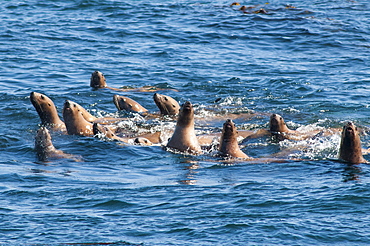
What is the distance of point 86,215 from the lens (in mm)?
7543

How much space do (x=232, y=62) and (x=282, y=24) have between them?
6.11m

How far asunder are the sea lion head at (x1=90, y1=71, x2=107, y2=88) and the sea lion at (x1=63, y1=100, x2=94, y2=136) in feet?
15.7

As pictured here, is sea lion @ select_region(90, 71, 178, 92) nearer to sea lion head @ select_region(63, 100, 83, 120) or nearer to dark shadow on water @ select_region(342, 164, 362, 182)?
sea lion head @ select_region(63, 100, 83, 120)

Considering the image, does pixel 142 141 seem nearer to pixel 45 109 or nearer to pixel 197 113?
pixel 45 109

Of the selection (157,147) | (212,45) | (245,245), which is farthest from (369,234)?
(212,45)

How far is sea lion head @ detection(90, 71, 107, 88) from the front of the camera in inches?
671

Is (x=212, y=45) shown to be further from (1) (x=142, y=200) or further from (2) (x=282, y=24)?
(1) (x=142, y=200)

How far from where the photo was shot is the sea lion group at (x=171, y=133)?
10039mm

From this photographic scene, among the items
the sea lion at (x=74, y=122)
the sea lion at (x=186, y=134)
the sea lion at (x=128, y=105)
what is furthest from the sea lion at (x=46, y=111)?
the sea lion at (x=186, y=134)

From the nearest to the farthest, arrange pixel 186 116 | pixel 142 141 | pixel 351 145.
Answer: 1. pixel 351 145
2. pixel 186 116
3. pixel 142 141

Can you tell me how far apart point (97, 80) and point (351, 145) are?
9.25 metres

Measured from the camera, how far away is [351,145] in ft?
31.3

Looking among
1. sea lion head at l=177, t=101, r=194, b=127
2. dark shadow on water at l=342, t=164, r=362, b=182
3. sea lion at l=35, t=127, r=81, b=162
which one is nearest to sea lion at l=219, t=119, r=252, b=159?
sea lion head at l=177, t=101, r=194, b=127

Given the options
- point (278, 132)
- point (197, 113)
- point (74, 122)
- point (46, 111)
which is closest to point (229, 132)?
point (278, 132)
